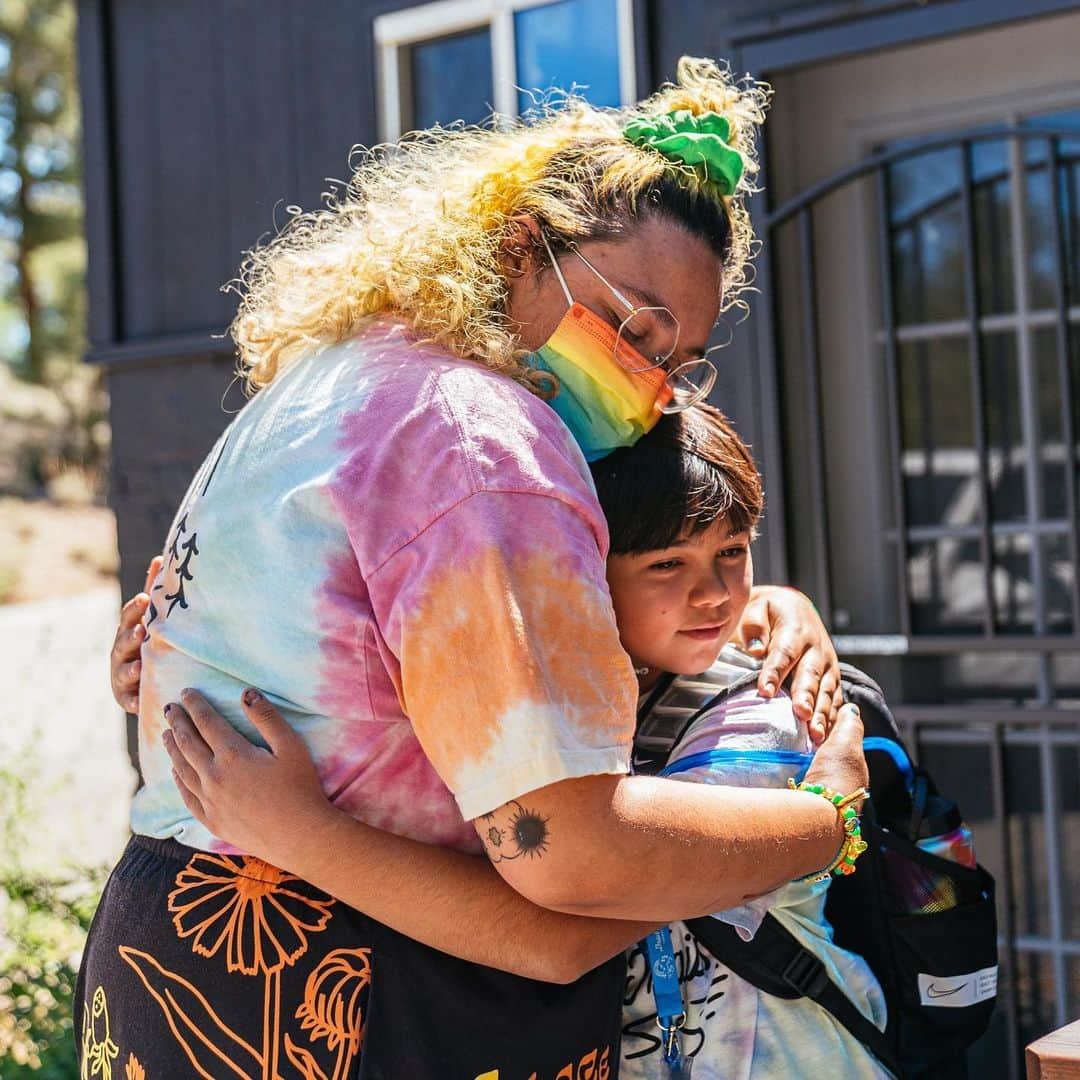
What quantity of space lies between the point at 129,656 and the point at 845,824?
0.93 m

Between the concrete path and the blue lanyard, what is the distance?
3.14 m

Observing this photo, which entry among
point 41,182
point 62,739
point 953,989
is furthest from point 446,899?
point 41,182

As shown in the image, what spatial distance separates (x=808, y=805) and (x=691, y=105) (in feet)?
2.85

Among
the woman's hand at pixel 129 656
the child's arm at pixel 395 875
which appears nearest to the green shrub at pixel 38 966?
the woman's hand at pixel 129 656

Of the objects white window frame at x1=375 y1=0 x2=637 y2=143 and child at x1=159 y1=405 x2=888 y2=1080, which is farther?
white window frame at x1=375 y1=0 x2=637 y2=143

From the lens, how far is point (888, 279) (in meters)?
3.56

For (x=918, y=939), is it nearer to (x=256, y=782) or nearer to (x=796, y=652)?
→ (x=796, y=652)

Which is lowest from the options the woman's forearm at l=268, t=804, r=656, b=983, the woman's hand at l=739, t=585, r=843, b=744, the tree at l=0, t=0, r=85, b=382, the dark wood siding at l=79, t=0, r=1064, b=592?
→ the woman's forearm at l=268, t=804, r=656, b=983

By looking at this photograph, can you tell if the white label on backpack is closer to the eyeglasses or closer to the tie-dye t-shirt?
the tie-dye t-shirt

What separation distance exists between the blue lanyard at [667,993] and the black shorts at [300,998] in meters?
0.16

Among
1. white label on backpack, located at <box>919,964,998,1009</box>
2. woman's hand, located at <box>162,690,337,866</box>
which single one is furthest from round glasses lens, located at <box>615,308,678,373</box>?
white label on backpack, located at <box>919,964,998,1009</box>

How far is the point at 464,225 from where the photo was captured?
1.55 m

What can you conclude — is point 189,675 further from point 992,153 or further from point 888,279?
point 992,153

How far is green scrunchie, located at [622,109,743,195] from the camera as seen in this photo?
1.61m
